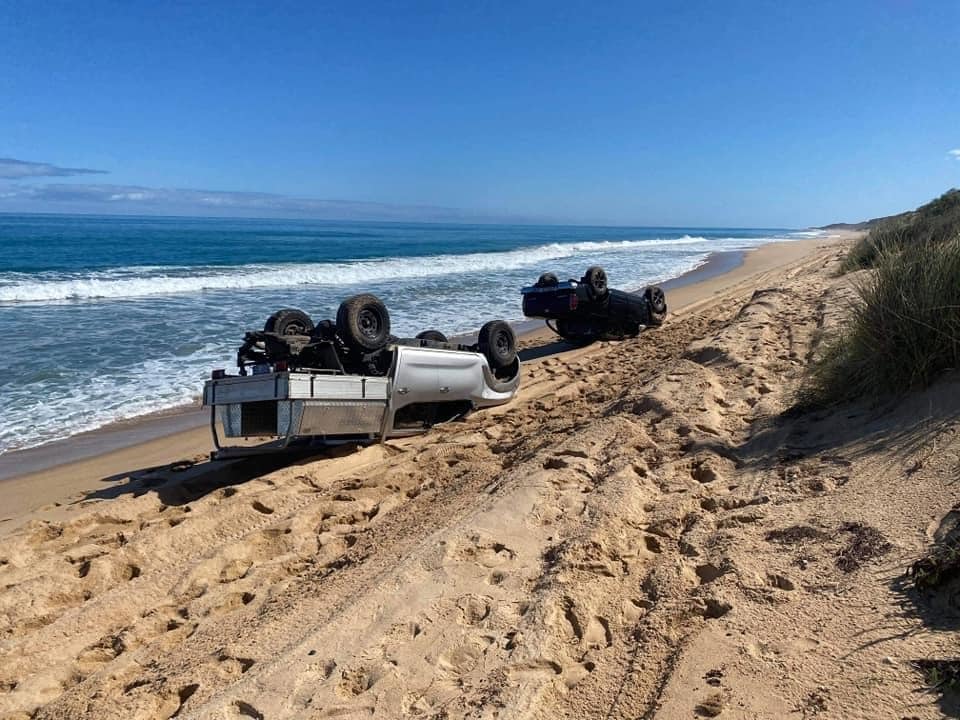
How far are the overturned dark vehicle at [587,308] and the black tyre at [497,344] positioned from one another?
331 cm

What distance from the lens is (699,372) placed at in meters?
7.36

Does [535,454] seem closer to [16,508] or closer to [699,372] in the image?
[699,372]

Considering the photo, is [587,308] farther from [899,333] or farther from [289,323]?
[899,333]

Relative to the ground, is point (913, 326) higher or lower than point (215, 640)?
higher

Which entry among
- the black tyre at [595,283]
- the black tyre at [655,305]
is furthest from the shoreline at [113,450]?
the black tyre at [655,305]

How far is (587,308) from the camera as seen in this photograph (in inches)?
474

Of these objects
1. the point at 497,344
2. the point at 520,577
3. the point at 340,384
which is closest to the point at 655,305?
the point at 497,344

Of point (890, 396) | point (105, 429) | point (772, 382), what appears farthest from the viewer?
point (105, 429)

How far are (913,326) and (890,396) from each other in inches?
20.9

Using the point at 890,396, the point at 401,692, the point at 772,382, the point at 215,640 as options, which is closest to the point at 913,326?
the point at 890,396

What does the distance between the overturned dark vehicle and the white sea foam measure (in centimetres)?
1401

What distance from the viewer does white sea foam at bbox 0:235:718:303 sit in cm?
2089

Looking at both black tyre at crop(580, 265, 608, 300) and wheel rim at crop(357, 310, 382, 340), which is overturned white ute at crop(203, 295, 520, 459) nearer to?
wheel rim at crop(357, 310, 382, 340)

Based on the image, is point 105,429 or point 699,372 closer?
point 699,372
